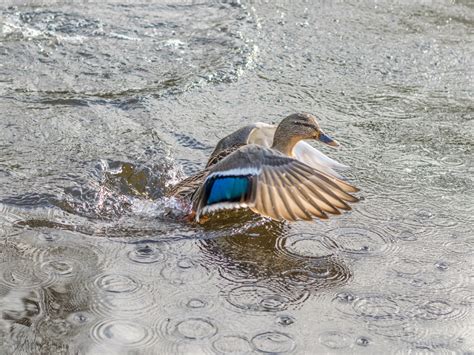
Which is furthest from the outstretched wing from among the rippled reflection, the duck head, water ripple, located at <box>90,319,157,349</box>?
water ripple, located at <box>90,319,157,349</box>

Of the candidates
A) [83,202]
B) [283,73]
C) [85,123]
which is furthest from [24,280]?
[283,73]

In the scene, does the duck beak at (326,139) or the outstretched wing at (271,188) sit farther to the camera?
the duck beak at (326,139)

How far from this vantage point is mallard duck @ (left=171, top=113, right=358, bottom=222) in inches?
182

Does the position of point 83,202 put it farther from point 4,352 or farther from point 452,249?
point 452,249

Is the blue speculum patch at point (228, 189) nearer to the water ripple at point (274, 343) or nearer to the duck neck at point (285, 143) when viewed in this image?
the duck neck at point (285, 143)

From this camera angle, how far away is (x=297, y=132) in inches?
220

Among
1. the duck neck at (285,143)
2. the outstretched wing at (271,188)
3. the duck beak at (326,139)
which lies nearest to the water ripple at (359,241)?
the outstretched wing at (271,188)

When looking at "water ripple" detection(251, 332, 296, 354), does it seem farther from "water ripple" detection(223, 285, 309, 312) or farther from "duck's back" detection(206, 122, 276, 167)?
"duck's back" detection(206, 122, 276, 167)

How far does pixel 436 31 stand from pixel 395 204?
11.3ft

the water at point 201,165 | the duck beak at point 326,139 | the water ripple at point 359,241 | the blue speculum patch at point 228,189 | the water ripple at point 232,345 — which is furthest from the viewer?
the duck beak at point 326,139

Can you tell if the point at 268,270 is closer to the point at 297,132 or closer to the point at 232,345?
the point at 232,345

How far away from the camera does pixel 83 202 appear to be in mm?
5309

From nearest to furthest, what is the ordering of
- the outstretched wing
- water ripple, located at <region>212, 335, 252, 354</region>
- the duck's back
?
water ripple, located at <region>212, 335, 252, 354</region>
the outstretched wing
the duck's back

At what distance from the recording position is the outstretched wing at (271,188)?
462 cm
